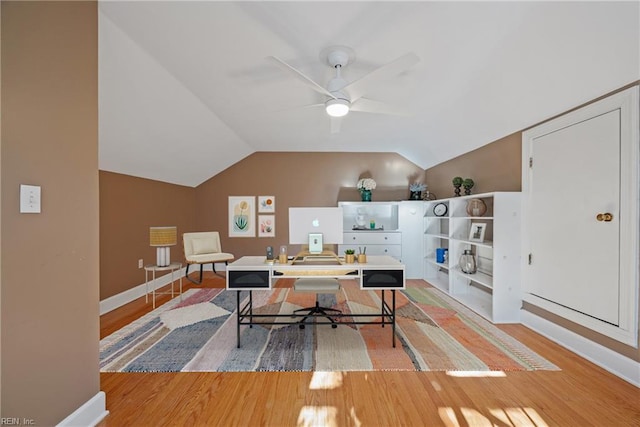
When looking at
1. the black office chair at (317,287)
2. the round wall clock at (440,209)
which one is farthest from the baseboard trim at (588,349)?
the black office chair at (317,287)

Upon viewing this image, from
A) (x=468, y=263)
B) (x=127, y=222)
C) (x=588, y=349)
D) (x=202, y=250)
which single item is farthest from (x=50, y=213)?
(x=468, y=263)

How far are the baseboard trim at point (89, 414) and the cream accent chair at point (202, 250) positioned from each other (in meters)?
2.57

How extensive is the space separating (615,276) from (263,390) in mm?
2847

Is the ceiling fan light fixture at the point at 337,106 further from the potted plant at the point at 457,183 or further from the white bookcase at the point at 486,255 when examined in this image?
the potted plant at the point at 457,183

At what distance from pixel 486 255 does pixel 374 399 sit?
2728mm

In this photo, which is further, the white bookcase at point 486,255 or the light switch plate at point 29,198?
the white bookcase at point 486,255

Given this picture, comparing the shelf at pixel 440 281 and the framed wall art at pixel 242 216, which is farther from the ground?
the framed wall art at pixel 242 216

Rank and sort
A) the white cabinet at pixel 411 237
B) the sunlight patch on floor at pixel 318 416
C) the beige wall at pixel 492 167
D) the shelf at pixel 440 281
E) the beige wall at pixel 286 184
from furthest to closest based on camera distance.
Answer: the beige wall at pixel 286 184, the white cabinet at pixel 411 237, the shelf at pixel 440 281, the beige wall at pixel 492 167, the sunlight patch on floor at pixel 318 416

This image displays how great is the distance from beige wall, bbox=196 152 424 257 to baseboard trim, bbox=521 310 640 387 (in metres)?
3.25

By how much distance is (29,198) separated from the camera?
4.23 ft

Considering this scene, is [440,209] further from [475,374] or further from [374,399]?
[374,399]

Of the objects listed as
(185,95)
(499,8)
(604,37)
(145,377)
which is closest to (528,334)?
(604,37)

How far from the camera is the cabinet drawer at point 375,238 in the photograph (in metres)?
5.07

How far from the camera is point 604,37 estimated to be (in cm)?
190
